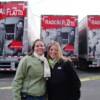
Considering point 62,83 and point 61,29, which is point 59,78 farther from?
point 61,29

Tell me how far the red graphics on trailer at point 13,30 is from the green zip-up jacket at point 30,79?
15.8 m

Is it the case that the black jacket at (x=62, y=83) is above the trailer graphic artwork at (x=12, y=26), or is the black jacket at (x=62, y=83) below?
below

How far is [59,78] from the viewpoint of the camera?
6.19m

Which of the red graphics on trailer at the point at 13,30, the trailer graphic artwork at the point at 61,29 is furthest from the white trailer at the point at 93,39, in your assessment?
the red graphics on trailer at the point at 13,30

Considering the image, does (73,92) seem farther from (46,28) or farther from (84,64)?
(84,64)

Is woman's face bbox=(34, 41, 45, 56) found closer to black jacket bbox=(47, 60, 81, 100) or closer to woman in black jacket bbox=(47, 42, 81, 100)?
woman in black jacket bbox=(47, 42, 81, 100)

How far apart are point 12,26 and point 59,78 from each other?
53.0 ft

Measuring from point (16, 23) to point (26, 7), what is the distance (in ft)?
2.91

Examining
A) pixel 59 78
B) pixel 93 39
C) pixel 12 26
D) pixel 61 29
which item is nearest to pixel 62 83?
pixel 59 78

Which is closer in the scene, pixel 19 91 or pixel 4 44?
pixel 19 91

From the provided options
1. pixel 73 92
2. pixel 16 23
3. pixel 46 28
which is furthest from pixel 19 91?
pixel 46 28

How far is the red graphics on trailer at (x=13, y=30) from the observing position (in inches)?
870

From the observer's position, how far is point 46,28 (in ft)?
87.1

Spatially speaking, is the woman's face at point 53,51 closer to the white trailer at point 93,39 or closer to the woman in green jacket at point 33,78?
the woman in green jacket at point 33,78
